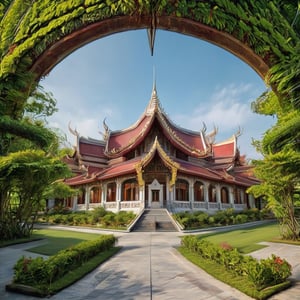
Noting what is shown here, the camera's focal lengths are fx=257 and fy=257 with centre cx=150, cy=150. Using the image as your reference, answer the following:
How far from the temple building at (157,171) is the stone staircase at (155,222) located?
1118mm

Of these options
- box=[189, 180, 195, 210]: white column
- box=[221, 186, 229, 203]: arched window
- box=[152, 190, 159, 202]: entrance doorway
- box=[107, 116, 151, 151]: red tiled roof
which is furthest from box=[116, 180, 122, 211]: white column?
box=[221, 186, 229, 203]: arched window

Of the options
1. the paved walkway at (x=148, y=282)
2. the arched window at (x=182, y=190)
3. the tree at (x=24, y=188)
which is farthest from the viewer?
the arched window at (x=182, y=190)

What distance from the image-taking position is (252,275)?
4695mm

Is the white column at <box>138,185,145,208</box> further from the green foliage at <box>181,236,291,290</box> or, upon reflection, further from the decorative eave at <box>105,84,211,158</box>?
the green foliage at <box>181,236,291,290</box>

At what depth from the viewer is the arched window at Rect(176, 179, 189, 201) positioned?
937 inches

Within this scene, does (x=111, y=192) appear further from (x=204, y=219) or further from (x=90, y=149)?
(x=204, y=219)

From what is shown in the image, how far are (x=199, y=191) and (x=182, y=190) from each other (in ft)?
8.51

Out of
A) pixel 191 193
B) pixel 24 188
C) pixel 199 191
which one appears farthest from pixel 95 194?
pixel 24 188

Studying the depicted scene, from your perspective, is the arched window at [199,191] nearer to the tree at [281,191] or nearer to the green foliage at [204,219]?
the green foliage at [204,219]

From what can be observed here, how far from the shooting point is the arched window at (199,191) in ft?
84.3

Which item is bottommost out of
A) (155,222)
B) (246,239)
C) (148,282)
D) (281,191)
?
(148,282)

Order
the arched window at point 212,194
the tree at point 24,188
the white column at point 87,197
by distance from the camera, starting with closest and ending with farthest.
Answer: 1. the tree at point 24,188
2. the white column at point 87,197
3. the arched window at point 212,194

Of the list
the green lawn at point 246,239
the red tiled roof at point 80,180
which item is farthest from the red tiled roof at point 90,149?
the green lawn at point 246,239

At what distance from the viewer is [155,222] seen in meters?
18.3
